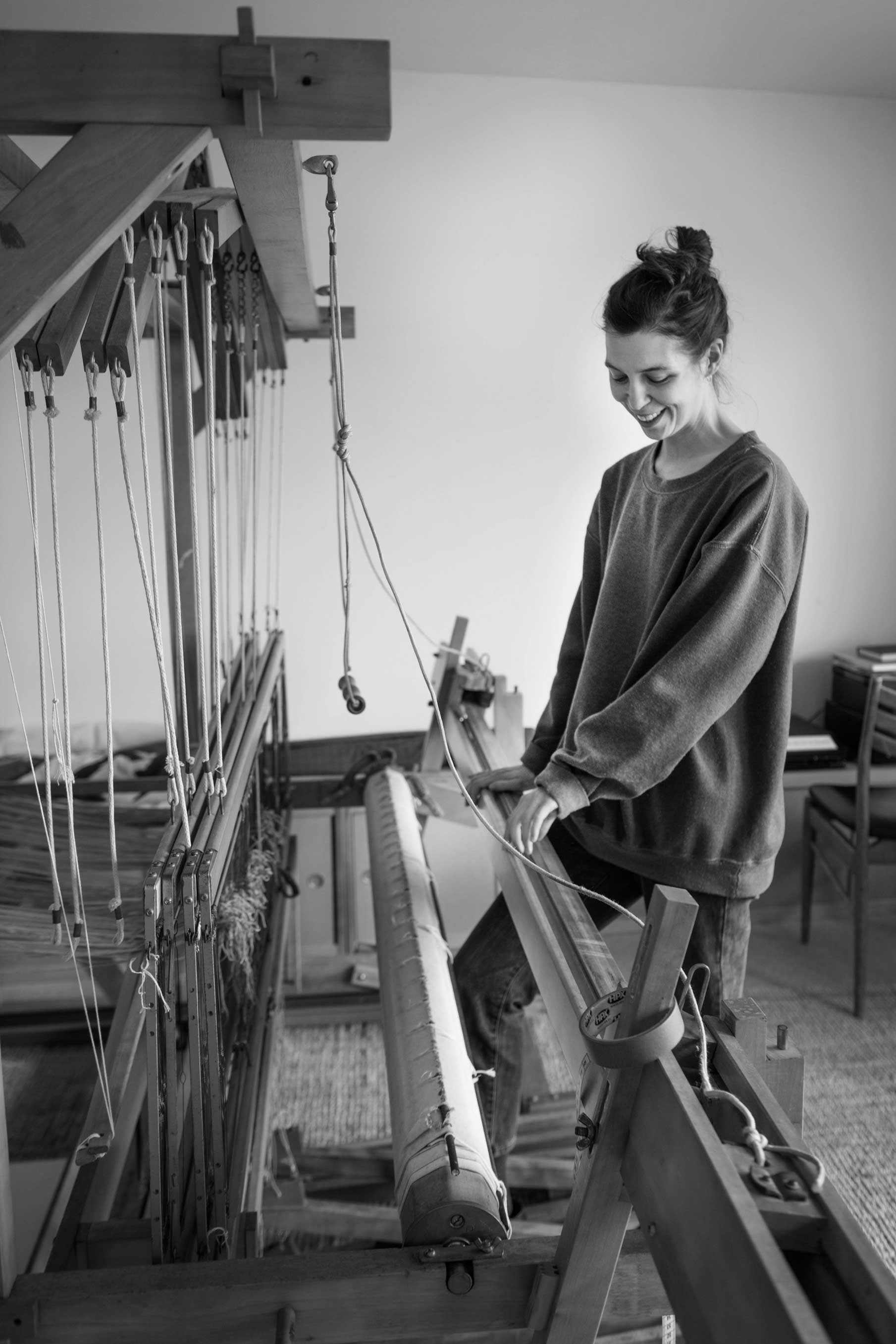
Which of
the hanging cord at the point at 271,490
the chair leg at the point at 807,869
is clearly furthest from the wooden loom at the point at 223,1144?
the chair leg at the point at 807,869

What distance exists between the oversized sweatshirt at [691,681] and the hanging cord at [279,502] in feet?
4.84

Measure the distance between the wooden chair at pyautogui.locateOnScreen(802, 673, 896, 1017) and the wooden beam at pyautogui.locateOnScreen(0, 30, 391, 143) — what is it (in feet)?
6.56

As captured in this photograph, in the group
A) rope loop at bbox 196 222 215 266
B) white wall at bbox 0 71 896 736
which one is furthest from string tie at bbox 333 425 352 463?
white wall at bbox 0 71 896 736

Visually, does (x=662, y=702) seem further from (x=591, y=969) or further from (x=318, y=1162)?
(x=318, y=1162)

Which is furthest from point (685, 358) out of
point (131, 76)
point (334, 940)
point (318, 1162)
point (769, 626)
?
point (334, 940)

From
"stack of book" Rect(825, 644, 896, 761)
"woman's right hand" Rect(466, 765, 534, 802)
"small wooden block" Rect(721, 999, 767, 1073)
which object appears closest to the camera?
"small wooden block" Rect(721, 999, 767, 1073)

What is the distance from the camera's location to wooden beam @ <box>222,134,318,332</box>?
1.12m

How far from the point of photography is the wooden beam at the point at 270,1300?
3.17 feet

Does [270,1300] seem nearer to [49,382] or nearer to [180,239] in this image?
[49,382]

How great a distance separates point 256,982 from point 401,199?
6.38ft

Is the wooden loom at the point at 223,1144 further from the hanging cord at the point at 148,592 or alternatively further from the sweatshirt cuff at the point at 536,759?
the sweatshirt cuff at the point at 536,759

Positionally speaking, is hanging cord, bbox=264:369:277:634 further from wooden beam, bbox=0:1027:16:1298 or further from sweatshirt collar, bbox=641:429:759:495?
wooden beam, bbox=0:1027:16:1298

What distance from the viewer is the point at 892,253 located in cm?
300

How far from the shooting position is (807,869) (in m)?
3.06
